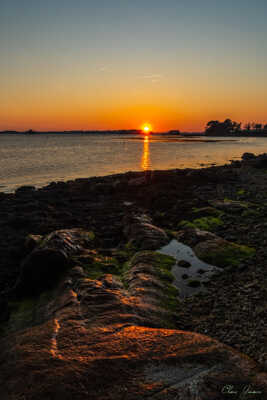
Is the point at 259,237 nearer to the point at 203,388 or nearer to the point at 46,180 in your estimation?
the point at 203,388

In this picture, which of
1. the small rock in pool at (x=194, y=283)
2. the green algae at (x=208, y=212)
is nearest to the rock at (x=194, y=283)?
the small rock in pool at (x=194, y=283)

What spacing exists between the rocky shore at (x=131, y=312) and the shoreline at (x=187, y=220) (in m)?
0.05

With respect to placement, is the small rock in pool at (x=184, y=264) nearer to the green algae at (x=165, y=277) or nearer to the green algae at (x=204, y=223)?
the green algae at (x=165, y=277)

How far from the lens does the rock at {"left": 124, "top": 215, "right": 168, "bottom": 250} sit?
11595 mm

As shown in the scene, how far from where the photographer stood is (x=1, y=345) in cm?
555

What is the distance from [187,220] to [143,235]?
430cm

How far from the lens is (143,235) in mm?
12250

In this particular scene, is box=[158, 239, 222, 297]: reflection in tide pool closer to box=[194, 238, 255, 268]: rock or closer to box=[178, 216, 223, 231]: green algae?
box=[194, 238, 255, 268]: rock

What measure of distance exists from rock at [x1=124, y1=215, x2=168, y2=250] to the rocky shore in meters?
0.07

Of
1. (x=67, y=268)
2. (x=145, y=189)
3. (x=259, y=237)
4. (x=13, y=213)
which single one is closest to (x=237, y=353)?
(x=67, y=268)

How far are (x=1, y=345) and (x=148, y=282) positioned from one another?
14.1 ft

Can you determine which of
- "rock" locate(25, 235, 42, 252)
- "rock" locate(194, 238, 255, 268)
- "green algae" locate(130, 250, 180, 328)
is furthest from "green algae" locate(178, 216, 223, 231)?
"rock" locate(25, 235, 42, 252)

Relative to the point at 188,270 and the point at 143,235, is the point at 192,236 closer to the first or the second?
the point at 143,235

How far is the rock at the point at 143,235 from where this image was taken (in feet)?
38.0
